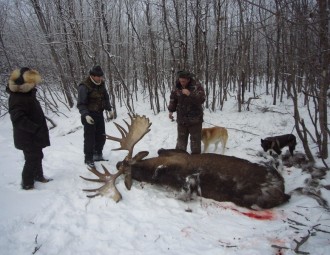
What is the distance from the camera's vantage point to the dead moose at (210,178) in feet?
14.9

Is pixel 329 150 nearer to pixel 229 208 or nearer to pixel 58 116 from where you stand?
pixel 229 208

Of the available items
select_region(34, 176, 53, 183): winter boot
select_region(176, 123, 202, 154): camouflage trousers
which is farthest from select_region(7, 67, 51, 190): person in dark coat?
select_region(176, 123, 202, 154): camouflage trousers

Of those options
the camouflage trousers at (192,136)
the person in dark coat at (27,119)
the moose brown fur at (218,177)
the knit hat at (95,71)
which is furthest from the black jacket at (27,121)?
the camouflage trousers at (192,136)

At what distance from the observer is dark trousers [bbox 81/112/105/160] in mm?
5925

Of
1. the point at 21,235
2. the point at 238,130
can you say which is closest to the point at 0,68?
the point at 238,130

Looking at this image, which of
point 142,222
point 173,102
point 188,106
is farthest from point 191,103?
point 142,222

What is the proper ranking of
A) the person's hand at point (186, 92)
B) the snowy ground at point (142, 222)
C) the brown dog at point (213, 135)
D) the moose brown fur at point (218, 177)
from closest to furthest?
the snowy ground at point (142, 222) → the moose brown fur at point (218, 177) → the person's hand at point (186, 92) → the brown dog at point (213, 135)

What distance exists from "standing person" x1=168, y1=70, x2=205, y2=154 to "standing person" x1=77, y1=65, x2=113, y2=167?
4.91 ft

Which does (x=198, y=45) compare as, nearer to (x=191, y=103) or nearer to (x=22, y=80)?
(x=191, y=103)

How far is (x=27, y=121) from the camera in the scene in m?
4.66

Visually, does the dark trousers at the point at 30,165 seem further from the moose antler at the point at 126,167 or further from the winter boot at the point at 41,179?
the moose antler at the point at 126,167

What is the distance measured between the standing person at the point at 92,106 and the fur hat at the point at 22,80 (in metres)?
1.23

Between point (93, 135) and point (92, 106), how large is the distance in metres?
0.58

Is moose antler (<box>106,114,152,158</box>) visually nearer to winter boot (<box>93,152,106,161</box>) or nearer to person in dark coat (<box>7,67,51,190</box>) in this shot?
winter boot (<box>93,152,106,161</box>)
